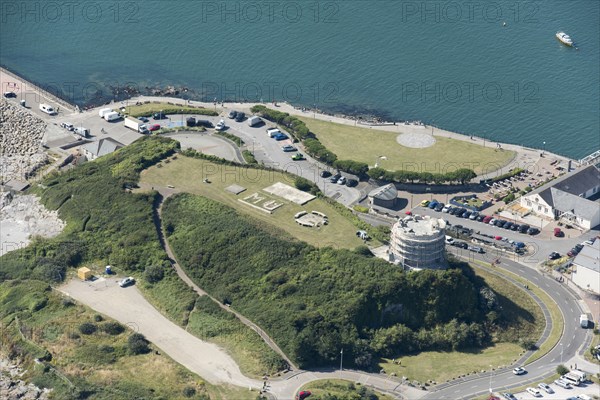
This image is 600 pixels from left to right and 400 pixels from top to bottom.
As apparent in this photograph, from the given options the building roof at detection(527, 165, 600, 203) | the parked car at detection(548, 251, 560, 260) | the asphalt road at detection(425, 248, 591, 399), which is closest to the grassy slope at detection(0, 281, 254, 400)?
the asphalt road at detection(425, 248, 591, 399)

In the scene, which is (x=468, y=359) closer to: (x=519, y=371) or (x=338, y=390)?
(x=519, y=371)

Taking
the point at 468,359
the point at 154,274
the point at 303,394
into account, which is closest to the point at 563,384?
the point at 468,359

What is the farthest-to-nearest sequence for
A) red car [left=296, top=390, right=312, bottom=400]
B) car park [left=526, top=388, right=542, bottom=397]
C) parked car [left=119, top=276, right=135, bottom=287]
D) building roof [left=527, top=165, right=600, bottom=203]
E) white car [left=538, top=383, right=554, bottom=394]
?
building roof [left=527, top=165, right=600, bottom=203] < parked car [left=119, top=276, right=135, bottom=287] < white car [left=538, top=383, right=554, bottom=394] < car park [left=526, top=388, right=542, bottom=397] < red car [left=296, top=390, right=312, bottom=400]

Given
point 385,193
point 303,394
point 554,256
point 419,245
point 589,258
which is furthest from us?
point 385,193

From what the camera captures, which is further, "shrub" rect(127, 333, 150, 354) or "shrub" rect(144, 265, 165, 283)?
"shrub" rect(144, 265, 165, 283)

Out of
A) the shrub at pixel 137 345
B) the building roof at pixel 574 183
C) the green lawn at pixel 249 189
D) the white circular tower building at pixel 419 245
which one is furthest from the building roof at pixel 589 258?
the shrub at pixel 137 345

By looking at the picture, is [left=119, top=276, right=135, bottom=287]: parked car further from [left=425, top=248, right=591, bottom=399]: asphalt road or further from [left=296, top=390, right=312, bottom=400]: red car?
[left=425, top=248, right=591, bottom=399]: asphalt road
